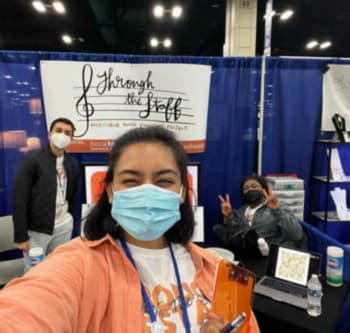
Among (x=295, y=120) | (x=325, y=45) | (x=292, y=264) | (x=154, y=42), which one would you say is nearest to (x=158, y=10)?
(x=154, y=42)

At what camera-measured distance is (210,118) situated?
3086 mm

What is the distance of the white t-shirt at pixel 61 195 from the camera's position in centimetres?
241

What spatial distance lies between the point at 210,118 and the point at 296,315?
2.01 meters

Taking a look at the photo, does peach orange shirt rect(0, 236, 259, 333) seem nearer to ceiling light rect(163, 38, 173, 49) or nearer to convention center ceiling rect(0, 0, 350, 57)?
convention center ceiling rect(0, 0, 350, 57)

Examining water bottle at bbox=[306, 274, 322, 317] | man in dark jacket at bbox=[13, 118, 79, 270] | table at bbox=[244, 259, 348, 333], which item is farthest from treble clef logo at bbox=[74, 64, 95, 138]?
water bottle at bbox=[306, 274, 322, 317]

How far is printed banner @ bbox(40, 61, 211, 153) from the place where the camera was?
9.34 feet

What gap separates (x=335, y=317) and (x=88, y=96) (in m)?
2.54

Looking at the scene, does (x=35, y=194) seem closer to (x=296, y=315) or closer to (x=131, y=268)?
(x=131, y=268)

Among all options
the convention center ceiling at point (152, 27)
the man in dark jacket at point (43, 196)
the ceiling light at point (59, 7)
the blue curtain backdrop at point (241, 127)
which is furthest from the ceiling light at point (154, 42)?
the man in dark jacket at point (43, 196)

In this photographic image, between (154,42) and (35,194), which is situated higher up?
(154,42)

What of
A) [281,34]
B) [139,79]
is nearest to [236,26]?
[139,79]

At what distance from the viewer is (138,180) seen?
2.80 ft

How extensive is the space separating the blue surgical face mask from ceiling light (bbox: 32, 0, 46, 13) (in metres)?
4.88

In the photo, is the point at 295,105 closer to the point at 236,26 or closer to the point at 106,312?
the point at 236,26
